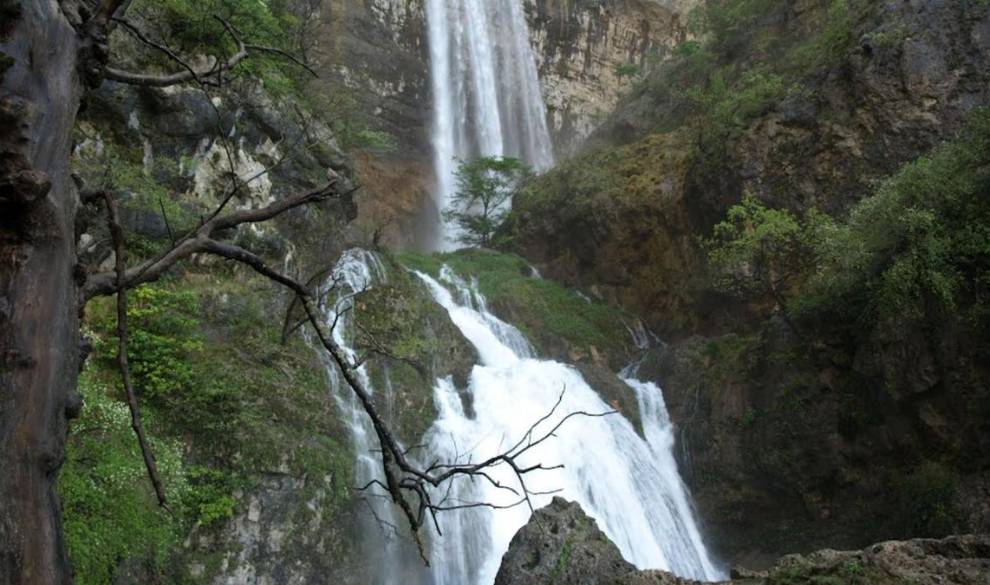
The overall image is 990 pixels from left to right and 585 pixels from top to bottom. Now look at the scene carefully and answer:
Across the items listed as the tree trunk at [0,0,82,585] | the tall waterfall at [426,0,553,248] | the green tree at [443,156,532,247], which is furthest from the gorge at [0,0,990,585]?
the tall waterfall at [426,0,553,248]

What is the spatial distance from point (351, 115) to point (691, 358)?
1199 cm

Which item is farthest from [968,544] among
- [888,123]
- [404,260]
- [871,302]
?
[404,260]

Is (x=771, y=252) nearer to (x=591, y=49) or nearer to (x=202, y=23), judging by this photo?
(x=202, y=23)

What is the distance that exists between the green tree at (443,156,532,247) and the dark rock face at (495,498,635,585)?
20.0 meters

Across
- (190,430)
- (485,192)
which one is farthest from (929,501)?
(485,192)

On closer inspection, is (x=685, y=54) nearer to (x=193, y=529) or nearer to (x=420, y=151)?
(x=420, y=151)

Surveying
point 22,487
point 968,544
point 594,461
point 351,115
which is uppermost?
point 351,115

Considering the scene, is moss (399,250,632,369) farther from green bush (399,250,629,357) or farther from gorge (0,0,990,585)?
gorge (0,0,990,585)

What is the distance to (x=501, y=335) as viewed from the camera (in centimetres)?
1767

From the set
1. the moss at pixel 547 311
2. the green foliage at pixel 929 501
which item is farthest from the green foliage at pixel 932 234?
the moss at pixel 547 311

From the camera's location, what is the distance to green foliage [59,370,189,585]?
21.3 ft

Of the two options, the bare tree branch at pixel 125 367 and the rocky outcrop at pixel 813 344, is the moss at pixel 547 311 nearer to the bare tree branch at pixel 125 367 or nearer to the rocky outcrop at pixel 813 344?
the rocky outcrop at pixel 813 344

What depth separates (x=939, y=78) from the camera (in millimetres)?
14766

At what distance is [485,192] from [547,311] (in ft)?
27.6
